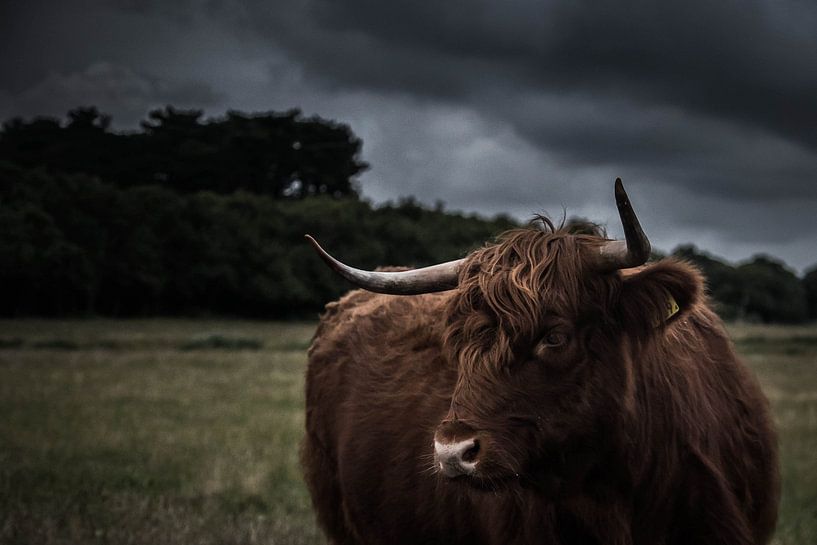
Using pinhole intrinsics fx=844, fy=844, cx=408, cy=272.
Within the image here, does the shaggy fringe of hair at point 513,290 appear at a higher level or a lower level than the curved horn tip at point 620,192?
lower

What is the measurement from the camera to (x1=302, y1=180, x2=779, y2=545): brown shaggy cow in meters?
3.46

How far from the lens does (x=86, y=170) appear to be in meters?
52.1

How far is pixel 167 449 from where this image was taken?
10742 mm

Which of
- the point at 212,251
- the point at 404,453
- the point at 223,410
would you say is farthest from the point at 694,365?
the point at 212,251

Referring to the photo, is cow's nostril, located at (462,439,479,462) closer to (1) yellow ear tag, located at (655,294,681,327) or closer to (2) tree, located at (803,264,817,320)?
(1) yellow ear tag, located at (655,294,681,327)

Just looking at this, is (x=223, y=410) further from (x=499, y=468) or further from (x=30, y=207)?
(x=30, y=207)

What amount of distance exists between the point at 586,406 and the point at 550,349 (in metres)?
0.28

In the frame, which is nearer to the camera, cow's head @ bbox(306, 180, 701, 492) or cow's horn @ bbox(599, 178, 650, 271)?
cow's horn @ bbox(599, 178, 650, 271)

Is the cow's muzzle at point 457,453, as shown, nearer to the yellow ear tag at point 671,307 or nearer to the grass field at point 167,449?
the yellow ear tag at point 671,307

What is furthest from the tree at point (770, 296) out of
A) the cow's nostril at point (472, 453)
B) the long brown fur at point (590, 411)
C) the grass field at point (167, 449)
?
the cow's nostril at point (472, 453)

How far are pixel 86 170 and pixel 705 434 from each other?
→ 53039mm

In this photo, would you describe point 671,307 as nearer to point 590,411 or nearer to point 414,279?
point 590,411

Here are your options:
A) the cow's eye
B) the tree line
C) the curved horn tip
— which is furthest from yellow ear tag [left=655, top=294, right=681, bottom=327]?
→ the tree line

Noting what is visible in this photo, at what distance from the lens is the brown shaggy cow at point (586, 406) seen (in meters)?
3.46
